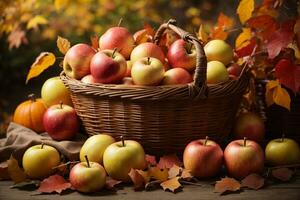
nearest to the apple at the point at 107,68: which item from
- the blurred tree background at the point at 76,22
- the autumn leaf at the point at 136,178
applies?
the autumn leaf at the point at 136,178

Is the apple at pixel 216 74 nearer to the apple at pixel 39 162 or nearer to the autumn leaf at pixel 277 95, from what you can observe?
the autumn leaf at pixel 277 95

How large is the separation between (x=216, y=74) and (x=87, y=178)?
584mm

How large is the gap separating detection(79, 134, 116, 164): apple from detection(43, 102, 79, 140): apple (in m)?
0.17

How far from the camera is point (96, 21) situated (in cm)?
611

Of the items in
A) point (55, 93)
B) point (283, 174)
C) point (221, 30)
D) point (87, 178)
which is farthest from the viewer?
point (221, 30)

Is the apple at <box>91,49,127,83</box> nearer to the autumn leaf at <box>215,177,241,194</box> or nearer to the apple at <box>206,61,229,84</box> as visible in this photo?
the apple at <box>206,61,229,84</box>

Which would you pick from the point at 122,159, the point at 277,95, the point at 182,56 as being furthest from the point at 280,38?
the point at 122,159

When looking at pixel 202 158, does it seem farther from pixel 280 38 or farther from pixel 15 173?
pixel 15 173

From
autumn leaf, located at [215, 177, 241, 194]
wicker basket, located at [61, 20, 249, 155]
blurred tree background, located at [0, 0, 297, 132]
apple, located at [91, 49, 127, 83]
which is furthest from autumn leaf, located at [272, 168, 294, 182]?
blurred tree background, located at [0, 0, 297, 132]

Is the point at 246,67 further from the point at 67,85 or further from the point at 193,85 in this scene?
the point at 67,85

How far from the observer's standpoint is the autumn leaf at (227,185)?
162cm

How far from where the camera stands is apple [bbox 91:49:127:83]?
5.97 feet

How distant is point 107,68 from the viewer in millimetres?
1814

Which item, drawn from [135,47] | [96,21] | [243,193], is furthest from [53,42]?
[243,193]
